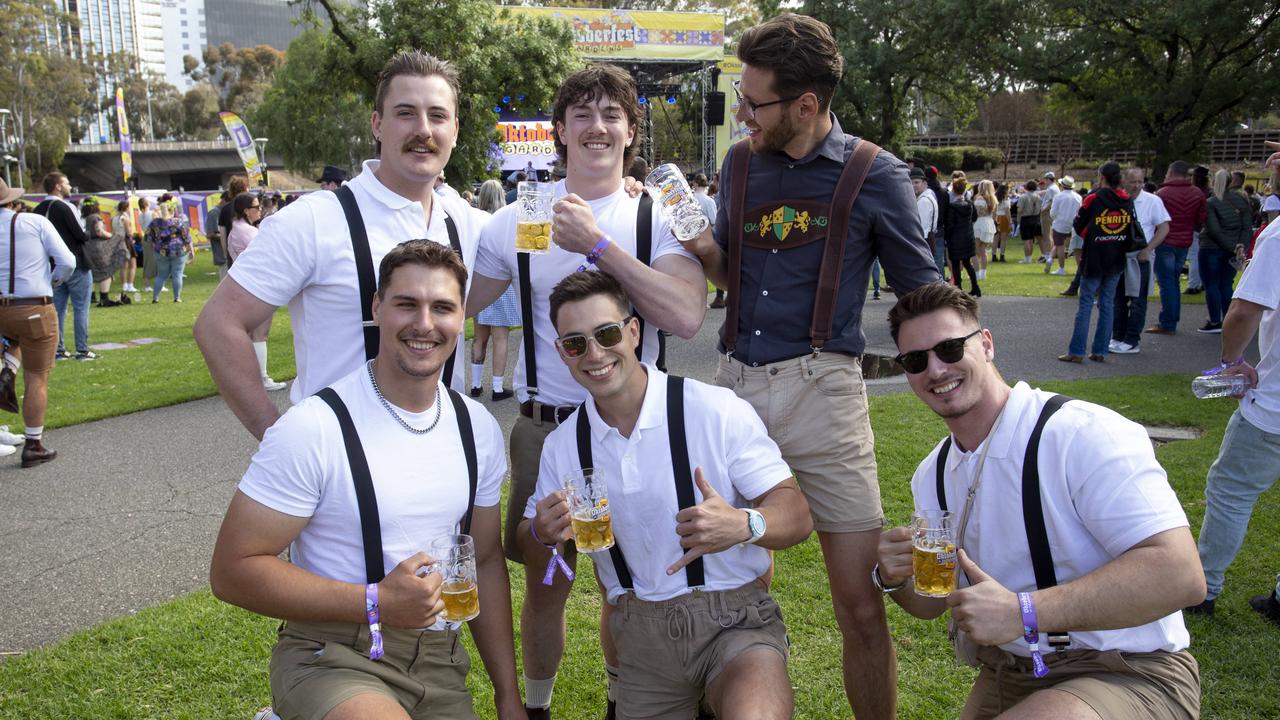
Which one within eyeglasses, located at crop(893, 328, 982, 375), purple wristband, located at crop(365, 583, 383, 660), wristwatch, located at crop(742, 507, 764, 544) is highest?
eyeglasses, located at crop(893, 328, 982, 375)

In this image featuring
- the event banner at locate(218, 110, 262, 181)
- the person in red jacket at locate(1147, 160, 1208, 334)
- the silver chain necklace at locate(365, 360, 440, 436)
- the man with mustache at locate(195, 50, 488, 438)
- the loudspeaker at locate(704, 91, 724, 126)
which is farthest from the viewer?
the event banner at locate(218, 110, 262, 181)

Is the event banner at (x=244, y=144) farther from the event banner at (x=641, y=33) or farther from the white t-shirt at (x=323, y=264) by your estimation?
the white t-shirt at (x=323, y=264)

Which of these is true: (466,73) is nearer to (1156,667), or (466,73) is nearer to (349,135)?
(1156,667)

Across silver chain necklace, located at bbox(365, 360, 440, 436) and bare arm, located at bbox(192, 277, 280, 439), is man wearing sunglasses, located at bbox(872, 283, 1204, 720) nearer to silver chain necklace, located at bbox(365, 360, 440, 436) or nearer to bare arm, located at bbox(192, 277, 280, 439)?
silver chain necklace, located at bbox(365, 360, 440, 436)

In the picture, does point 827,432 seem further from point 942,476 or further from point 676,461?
point 676,461

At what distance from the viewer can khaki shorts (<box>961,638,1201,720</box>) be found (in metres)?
2.34

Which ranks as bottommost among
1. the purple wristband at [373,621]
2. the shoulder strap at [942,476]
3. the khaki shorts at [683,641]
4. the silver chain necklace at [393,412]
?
the khaki shorts at [683,641]

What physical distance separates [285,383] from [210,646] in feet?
19.5

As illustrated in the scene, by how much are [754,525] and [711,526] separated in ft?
0.51

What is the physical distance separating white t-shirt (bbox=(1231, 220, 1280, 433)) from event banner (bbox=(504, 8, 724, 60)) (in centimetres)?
3788

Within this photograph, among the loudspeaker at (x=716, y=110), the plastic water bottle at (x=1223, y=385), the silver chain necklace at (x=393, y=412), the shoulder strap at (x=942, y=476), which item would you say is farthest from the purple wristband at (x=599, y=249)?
the loudspeaker at (x=716, y=110)

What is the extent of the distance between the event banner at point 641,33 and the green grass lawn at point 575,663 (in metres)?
37.9

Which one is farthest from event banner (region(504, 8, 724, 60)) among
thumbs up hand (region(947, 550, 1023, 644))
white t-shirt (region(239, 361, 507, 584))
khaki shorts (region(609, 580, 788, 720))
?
thumbs up hand (region(947, 550, 1023, 644))

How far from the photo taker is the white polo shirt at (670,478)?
2838mm
